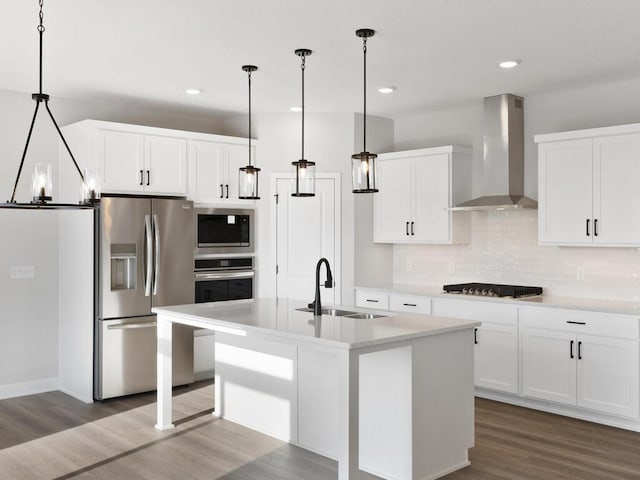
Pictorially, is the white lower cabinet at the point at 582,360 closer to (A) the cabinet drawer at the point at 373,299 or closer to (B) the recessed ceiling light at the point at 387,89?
(A) the cabinet drawer at the point at 373,299

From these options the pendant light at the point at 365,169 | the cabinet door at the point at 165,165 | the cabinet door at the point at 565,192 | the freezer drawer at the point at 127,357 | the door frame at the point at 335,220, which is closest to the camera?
the pendant light at the point at 365,169

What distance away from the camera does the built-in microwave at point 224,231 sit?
604cm

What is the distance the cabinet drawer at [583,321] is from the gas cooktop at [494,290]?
0.77 ft

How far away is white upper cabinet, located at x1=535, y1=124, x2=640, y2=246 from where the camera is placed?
477 centimetres

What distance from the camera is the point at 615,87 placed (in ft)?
17.1

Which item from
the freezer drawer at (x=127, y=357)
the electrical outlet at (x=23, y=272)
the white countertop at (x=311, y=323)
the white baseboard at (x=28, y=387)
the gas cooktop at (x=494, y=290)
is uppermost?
the electrical outlet at (x=23, y=272)

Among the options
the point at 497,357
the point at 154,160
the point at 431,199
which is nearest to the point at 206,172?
the point at 154,160

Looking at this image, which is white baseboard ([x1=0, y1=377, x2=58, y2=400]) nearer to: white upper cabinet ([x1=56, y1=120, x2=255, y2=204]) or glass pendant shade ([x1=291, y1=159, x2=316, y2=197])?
white upper cabinet ([x1=56, y1=120, x2=255, y2=204])

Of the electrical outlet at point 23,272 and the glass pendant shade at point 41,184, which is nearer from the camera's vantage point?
the glass pendant shade at point 41,184

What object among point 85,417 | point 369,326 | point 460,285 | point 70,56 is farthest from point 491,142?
point 85,417

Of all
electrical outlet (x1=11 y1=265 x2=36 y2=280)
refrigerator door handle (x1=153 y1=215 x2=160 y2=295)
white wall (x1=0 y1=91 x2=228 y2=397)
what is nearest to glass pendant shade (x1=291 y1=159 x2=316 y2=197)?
refrigerator door handle (x1=153 y1=215 x2=160 y2=295)

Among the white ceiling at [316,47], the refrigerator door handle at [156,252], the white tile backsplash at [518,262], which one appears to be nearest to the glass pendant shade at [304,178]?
the white ceiling at [316,47]

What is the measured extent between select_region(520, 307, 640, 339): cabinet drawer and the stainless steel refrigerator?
303cm

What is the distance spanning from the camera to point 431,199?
6125mm
